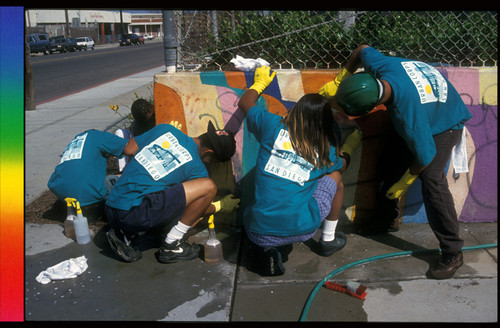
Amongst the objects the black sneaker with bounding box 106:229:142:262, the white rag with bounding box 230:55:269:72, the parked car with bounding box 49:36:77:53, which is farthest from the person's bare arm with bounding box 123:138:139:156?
the parked car with bounding box 49:36:77:53

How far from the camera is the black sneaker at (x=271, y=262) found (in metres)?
3.21

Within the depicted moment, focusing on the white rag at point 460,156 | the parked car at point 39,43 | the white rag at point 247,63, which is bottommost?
the white rag at point 460,156

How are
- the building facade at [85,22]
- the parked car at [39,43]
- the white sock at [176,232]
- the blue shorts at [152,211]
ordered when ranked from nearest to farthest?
the blue shorts at [152,211] → the white sock at [176,232] → the parked car at [39,43] → the building facade at [85,22]

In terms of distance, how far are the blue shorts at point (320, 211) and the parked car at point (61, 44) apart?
38.0m

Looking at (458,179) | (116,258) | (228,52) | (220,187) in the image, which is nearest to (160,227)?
(116,258)

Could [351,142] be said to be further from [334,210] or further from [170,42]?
[170,42]

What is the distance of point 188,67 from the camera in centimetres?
430

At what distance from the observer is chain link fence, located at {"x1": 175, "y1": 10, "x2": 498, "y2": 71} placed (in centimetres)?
430

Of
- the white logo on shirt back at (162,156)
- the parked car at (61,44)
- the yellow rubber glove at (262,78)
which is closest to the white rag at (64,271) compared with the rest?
the white logo on shirt back at (162,156)

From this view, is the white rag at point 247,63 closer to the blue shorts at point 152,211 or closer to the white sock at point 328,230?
the blue shorts at point 152,211

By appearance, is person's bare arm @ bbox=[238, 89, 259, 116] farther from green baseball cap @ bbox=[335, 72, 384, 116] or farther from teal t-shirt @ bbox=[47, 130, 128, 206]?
teal t-shirt @ bbox=[47, 130, 128, 206]

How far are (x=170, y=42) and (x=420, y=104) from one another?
7.15 ft

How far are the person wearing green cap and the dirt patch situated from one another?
251 centimetres
